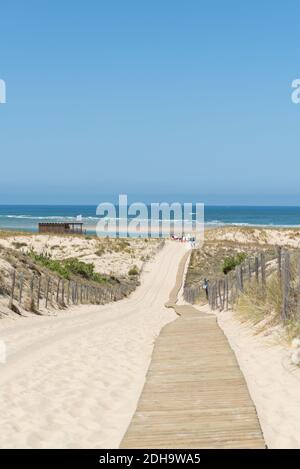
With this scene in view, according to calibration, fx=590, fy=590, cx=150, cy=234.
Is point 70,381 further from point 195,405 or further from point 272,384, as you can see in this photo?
point 272,384

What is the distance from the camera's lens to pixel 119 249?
62.2 m

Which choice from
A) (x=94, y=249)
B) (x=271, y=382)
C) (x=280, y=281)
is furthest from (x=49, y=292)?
(x=94, y=249)

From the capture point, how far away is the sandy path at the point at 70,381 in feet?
22.3

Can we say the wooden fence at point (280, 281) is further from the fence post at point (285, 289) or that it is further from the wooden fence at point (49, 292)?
the wooden fence at point (49, 292)

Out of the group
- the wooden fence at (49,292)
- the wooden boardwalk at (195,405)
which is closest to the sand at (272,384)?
the wooden boardwalk at (195,405)

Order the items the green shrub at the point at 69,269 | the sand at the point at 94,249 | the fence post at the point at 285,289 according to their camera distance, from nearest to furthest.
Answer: the fence post at the point at 285,289 → the green shrub at the point at 69,269 → the sand at the point at 94,249

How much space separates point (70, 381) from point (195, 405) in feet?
9.39

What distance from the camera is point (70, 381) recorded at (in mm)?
9633

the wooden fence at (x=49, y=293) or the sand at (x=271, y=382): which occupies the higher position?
the sand at (x=271, y=382)

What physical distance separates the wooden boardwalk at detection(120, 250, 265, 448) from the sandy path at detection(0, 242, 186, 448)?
316 millimetres

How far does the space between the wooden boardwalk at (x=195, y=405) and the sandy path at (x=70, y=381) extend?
316 mm

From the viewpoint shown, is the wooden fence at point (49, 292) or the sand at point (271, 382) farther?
the wooden fence at point (49, 292)

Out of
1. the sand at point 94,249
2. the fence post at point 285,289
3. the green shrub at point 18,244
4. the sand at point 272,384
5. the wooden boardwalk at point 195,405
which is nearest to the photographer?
the wooden boardwalk at point 195,405
